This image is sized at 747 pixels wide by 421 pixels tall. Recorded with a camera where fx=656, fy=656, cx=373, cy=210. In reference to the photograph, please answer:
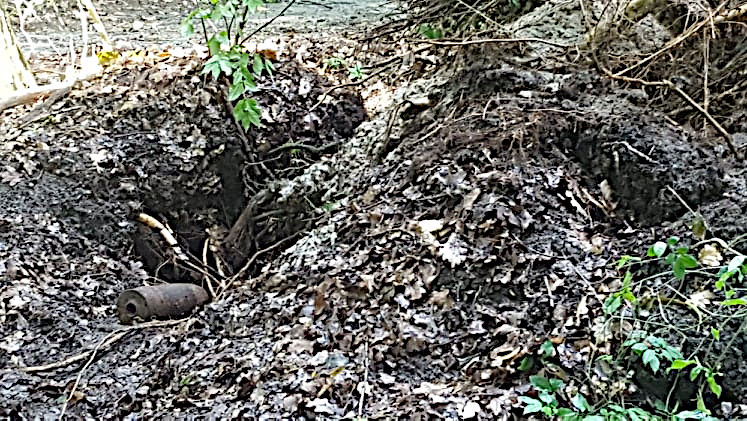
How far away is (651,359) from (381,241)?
1649 millimetres

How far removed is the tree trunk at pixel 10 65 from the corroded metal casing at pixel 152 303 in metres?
2.56

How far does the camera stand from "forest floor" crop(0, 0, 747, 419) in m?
2.88

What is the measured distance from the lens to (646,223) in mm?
3404

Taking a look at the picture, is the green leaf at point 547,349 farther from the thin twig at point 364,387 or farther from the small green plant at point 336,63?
the small green plant at point 336,63

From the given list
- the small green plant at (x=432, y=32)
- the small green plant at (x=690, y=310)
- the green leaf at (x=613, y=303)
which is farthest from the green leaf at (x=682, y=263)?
the small green plant at (x=432, y=32)

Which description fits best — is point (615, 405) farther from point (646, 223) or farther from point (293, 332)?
point (293, 332)

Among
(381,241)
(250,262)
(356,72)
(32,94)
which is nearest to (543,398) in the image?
(381,241)

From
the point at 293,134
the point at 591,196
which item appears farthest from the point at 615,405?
the point at 293,134

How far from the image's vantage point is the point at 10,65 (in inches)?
215

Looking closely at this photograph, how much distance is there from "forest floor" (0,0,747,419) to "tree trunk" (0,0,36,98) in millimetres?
440

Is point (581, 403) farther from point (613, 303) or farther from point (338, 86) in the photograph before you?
point (338, 86)

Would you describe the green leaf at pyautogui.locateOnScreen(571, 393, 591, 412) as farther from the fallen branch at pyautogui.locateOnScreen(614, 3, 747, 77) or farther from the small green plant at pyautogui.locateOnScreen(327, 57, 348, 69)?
the small green plant at pyautogui.locateOnScreen(327, 57, 348, 69)

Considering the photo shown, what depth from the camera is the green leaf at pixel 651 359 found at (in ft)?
7.96

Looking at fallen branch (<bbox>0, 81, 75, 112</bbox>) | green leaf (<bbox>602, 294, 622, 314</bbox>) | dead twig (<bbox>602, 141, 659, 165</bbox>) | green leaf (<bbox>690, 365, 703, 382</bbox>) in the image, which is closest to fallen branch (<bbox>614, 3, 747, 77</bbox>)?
dead twig (<bbox>602, 141, 659, 165</bbox>)
